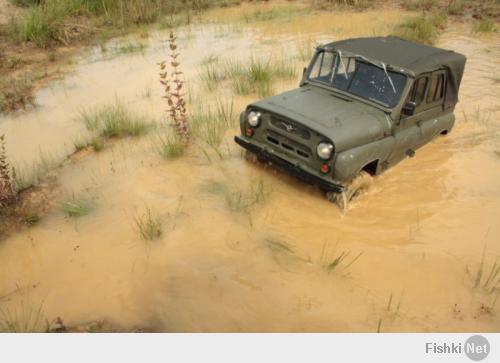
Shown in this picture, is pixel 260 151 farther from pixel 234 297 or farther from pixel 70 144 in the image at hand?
pixel 70 144

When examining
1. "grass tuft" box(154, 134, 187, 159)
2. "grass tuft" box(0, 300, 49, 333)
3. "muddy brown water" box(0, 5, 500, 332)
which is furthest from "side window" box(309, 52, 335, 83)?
"grass tuft" box(0, 300, 49, 333)

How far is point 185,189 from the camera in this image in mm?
5164

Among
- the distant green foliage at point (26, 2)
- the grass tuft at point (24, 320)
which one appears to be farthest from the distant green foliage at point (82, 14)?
the grass tuft at point (24, 320)

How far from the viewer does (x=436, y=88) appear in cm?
518

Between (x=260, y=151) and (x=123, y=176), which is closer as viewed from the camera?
(x=260, y=151)

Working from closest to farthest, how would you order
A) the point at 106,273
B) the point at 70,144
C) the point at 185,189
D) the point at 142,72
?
the point at 106,273 < the point at 185,189 < the point at 70,144 < the point at 142,72

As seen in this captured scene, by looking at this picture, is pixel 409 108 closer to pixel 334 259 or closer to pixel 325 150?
pixel 325 150

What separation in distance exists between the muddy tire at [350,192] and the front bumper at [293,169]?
0.91 ft

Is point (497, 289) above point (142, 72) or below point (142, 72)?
below

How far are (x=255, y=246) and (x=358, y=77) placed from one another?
2.30 m

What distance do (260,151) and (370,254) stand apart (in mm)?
1602

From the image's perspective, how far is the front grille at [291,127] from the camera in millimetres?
4414

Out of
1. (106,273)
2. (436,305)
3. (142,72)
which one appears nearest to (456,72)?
(436,305)

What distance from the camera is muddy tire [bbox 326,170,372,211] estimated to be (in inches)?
183
